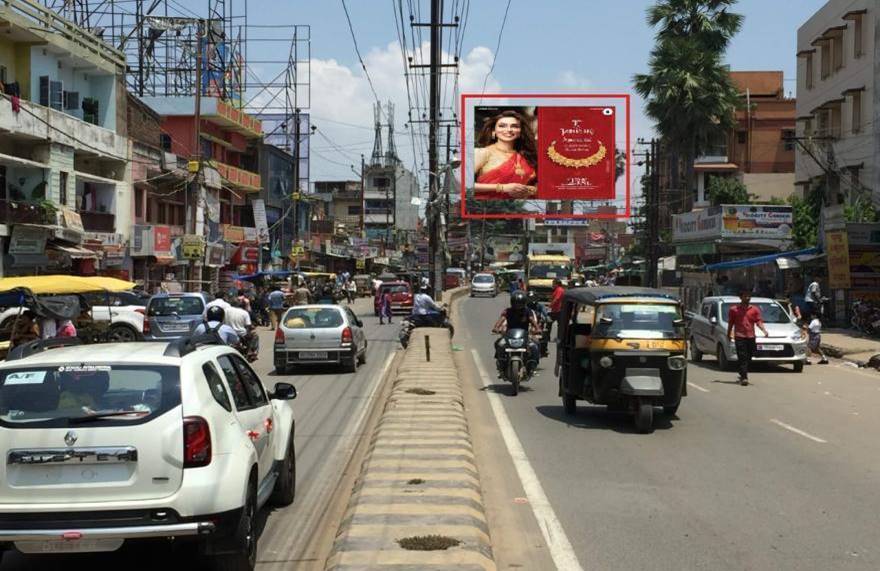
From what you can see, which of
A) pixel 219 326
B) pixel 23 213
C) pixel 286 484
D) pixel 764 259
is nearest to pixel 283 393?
pixel 286 484

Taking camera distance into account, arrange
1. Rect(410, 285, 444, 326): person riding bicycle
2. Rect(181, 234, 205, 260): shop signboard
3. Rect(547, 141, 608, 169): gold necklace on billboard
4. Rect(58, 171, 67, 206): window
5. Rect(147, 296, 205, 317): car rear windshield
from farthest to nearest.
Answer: Rect(181, 234, 205, 260): shop signboard → Rect(58, 171, 67, 206): window → Rect(547, 141, 608, 169): gold necklace on billboard → Rect(147, 296, 205, 317): car rear windshield → Rect(410, 285, 444, 326): person riding bicycle

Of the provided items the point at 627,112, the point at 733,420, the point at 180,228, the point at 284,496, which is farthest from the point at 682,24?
the point at 284,496

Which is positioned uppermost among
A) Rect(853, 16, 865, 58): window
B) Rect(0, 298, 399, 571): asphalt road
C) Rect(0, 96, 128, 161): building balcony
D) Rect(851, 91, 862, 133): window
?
Rect(853, 16, 865, 58): window

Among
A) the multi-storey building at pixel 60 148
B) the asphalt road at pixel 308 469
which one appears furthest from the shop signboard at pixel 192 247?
the asphalt road at pixel 308 469

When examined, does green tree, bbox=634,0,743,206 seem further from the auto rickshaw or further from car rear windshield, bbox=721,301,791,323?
the auto rickshaw

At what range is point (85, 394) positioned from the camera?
5.69 meters

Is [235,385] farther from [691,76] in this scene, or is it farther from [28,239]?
[691,76]

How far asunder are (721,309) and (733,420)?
29.8 ft

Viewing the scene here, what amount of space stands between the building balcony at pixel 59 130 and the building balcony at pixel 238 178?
13.5m

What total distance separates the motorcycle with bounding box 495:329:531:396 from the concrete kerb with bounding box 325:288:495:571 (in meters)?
3.39

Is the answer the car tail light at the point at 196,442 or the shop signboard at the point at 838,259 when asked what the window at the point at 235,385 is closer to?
the car tail light at the point at 196,442

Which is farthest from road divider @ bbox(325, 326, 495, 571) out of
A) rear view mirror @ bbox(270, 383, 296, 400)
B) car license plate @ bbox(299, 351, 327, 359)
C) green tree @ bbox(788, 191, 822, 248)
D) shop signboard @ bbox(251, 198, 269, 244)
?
shop signboard @ bbox(251, 198, 269, 244)

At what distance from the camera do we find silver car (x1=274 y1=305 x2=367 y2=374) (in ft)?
67.2

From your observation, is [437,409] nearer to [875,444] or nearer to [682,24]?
[875,444]
